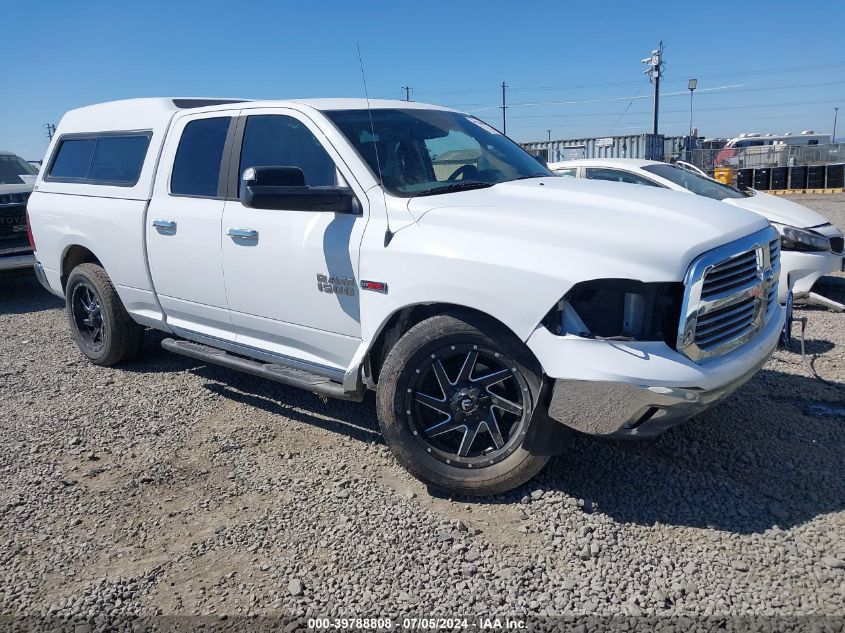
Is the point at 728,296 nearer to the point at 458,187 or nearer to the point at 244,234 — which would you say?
the point at 458,187

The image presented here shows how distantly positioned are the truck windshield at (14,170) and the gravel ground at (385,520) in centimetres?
646

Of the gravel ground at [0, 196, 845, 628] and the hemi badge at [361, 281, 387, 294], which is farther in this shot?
the hemi badge at [361, 281, 387, 294]

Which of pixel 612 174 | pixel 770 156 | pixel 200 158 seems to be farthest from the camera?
pixel 770 156

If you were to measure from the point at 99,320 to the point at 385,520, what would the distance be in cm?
375

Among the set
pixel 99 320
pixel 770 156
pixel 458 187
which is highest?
pixel 458 187

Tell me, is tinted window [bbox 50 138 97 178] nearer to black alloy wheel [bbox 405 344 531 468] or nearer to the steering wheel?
the steering wheel

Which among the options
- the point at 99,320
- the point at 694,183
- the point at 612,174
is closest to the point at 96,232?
the point at 99,320

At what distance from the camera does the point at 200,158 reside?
462 centimetres

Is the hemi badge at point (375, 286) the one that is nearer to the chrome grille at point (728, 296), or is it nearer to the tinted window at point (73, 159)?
the chrome grille at point (728, 296)

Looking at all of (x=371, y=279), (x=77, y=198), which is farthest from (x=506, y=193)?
(x=77, y=198)

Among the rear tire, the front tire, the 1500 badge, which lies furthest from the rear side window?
the front tire

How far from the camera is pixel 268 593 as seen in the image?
9.30 ft

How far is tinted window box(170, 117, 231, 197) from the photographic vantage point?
449 cm

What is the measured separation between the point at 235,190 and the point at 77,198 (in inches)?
82.5
